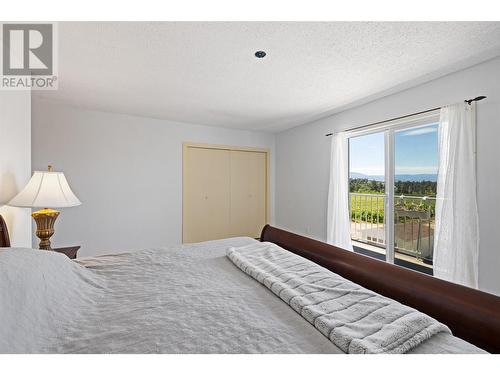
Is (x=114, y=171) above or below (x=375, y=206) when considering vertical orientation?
above

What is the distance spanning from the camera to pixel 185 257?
1.70m

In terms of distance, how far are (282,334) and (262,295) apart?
305mm

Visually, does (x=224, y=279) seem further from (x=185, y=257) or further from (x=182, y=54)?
(x=182, y=54)

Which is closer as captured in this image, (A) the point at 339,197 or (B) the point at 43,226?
(B) the point at 43,226

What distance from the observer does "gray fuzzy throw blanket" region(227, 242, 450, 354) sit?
2.54 ft

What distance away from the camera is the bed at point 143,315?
0.78 metres

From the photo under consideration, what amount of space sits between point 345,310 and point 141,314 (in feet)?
2.72

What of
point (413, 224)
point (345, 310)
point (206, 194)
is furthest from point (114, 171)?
point (413, 224)

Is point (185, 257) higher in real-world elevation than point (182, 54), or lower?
lower

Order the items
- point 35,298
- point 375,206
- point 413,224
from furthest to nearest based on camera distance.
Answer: point 375,206 → point 413,224 → point 35,298

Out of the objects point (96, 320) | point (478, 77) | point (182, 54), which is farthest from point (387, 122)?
point (96, 320)

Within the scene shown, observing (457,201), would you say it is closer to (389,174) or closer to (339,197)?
(389,174)

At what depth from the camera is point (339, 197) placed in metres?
3.27

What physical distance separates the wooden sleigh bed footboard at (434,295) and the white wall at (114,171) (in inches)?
114
